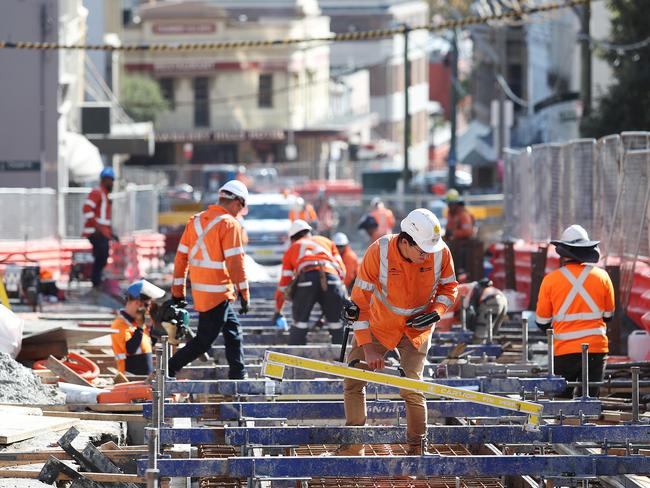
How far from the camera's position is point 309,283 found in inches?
625

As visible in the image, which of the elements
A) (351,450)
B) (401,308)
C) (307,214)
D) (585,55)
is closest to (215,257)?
(401,308)

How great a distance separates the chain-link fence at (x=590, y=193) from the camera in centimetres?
1800

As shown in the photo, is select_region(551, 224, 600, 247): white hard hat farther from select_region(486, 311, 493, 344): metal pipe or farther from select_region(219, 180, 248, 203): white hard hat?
select_region(219, 180, 248, 203): white hard hat

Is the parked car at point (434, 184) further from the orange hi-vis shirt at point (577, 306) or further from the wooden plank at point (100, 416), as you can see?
the wooden plank at point (100, 416)

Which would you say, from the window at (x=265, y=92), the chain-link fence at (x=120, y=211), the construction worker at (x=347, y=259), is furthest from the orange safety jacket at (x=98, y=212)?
the window at (x=265, y=92)

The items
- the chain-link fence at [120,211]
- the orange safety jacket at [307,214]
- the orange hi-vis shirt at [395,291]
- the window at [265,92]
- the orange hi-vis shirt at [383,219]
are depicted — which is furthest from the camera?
the window at [265,92]

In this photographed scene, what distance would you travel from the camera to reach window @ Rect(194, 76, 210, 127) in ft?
266

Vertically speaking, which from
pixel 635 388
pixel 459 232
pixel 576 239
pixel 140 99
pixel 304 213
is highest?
pixel 140 99

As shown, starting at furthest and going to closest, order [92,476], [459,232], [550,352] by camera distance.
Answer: [459,232] → [550,352] → [92,476]

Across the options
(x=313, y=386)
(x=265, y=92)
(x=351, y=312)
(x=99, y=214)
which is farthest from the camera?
(x=265, y=92)

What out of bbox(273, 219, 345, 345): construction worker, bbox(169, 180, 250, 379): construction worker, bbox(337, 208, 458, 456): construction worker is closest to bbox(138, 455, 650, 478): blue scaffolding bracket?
bbox(337, 208, 458, 456): construction worker

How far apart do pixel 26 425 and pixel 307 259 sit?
5.30 meters

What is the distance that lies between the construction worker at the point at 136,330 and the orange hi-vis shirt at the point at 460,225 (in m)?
9.53

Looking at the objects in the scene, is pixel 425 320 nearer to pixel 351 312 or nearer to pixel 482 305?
pixel 351 312
